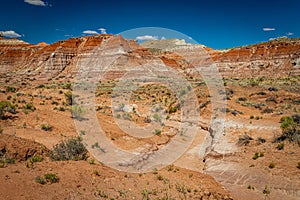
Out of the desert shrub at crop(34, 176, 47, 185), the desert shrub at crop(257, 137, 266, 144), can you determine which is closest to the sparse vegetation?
the desert shrub at crop(257, 137, 266, 144)

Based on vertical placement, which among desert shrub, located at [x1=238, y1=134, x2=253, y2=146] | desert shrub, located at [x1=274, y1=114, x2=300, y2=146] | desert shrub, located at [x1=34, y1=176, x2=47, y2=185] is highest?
desert shrub, located at [x1=274, y1=114, x2=300, y2=146]

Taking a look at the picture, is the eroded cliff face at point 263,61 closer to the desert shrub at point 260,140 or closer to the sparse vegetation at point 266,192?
the desert shrub at point 260,140

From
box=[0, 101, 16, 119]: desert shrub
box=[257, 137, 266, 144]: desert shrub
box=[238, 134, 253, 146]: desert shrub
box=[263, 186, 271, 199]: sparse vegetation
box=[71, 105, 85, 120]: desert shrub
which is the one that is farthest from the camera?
box=[71, 105, 85, 120]: desert shrub

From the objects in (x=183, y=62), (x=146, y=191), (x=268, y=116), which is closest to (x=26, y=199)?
(x=146, y=191)

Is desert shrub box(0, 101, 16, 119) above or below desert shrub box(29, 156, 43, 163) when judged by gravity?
above

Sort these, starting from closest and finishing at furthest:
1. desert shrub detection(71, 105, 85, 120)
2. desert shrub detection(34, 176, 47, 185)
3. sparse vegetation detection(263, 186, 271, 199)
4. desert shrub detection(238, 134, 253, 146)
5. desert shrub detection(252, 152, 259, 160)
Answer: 1. desert shrub detection(34, 176, 47, 185)
2. sparse vegetation detection(263, 186, 271, 199)
3. desert shrub detection(252, 152, 259, 160)
4. desert shrub detection(238, 134, 253, 146)
5. desert shrub detection(71, 105, 85, 120)

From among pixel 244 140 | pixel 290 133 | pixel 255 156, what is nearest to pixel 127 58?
pixel 244 140

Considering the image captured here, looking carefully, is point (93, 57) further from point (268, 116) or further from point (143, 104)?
point (268, 116)

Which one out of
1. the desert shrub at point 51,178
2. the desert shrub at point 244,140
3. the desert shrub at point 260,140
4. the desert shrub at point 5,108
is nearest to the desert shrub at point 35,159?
the desert shrub at point 51,178

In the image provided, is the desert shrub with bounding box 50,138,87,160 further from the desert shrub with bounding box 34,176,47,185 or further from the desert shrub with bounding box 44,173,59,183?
the desert shrub with bounding box 34,176,47,185
